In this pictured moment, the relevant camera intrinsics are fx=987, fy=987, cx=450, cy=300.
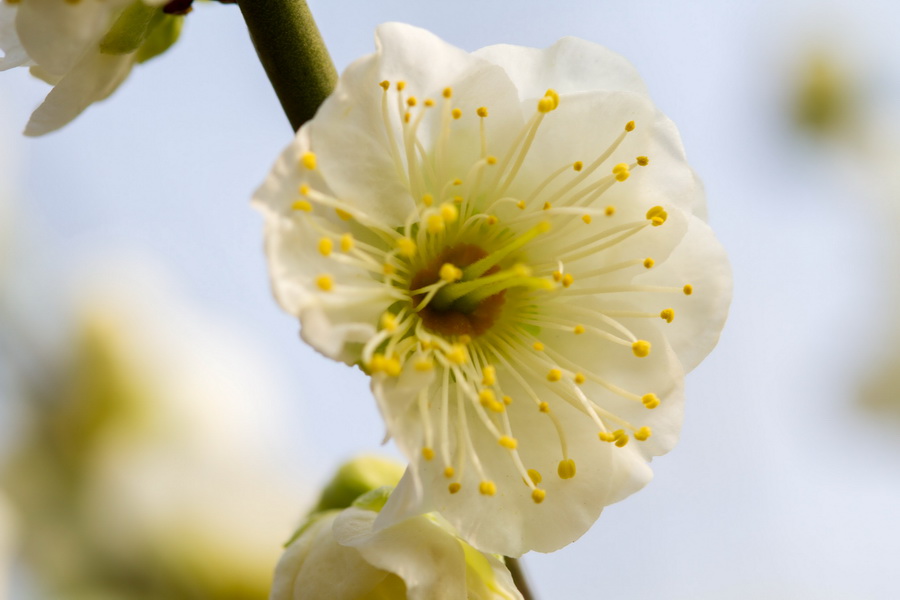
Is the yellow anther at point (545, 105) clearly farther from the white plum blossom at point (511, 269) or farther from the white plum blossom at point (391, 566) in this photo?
the white plum blossom at point (391, 566)

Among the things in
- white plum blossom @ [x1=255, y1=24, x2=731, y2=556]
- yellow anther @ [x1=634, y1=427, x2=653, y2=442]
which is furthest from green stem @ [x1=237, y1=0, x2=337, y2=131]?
yellow anther @ [x1=634, y1=427, x2=653, y2=442]

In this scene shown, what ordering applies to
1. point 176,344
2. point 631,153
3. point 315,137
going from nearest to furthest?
1. point 315,137
2. point 631,153
3. point 176,344

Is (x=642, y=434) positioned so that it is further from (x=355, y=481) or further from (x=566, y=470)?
(x=355, y=481)

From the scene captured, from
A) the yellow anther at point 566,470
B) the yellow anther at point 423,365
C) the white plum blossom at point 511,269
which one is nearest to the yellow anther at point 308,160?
the white plum blossom at point 511,269

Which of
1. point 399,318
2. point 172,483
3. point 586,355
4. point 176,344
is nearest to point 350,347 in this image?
point 399,318

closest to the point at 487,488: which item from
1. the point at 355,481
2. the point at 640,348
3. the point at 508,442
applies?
the point at 508,442

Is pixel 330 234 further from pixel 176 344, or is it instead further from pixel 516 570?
pixel 176 344

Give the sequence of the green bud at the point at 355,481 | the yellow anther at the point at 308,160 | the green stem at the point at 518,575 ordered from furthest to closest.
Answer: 1. the green bud at the point at 355,481
2. the green stem at the point at 518,575
3. the yellow anther at the point at 308,160
